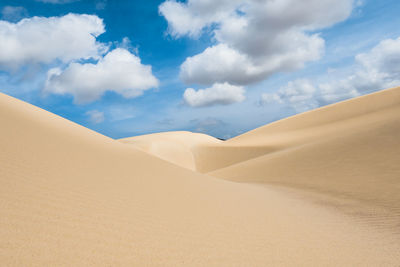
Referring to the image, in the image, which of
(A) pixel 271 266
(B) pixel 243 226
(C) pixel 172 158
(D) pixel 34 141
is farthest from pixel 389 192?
(C) pixel 172 158

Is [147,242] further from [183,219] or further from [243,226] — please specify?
[243,226]

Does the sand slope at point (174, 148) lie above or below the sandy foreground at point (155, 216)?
above

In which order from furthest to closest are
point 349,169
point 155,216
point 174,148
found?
point 174,148, point 349,169, point 155,216

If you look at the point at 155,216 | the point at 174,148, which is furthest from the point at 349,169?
the point at 174,148

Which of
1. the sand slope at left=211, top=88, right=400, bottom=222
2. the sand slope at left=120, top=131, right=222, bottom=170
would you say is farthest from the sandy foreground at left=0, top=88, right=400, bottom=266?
the sand slope at left=120, top=131, right=222, bottom=170

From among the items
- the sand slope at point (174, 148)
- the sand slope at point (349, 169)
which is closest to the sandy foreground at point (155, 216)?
the sand slope at point (349, 169)

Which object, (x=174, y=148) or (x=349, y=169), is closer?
(x=349, y=169)

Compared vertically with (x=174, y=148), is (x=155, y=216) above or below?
below

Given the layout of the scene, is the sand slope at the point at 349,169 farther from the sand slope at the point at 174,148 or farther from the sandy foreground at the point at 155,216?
the sand slope at the point at 174,148

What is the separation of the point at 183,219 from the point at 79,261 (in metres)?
1.59

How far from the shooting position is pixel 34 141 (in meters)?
4.48

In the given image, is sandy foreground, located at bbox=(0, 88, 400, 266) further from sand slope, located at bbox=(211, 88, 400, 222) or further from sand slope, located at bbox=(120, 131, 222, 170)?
sand slope, located at bbox=(120, 131, 222, 170)

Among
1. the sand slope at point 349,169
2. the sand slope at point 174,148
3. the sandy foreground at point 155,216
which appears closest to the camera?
the sandy foreground at point 155,216

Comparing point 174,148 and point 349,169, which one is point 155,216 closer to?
point 349,169
